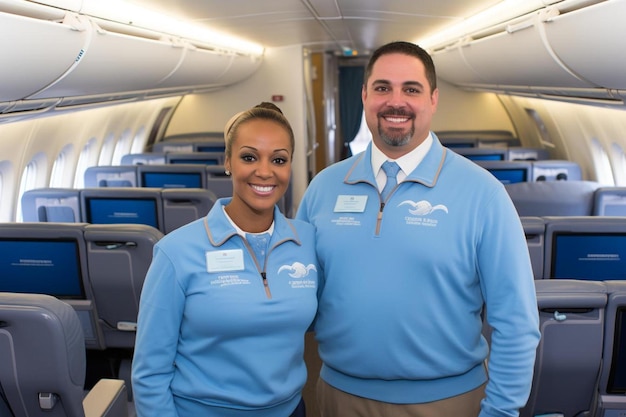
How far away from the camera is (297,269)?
2.04 meters

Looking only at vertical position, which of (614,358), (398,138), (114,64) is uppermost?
(114,64)

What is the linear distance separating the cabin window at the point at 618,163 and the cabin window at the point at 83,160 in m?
6.63

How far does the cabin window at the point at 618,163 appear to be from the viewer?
23.8 feet

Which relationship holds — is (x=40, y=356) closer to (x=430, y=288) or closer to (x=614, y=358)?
(x=430, y=288)

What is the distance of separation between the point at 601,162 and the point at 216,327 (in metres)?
7.42

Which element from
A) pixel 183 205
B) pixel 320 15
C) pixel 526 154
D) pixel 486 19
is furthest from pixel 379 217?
pixel 526 154

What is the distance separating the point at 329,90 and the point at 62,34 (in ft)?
41.5

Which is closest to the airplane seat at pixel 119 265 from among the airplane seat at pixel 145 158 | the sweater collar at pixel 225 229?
the sweater collar at pixel 225 229

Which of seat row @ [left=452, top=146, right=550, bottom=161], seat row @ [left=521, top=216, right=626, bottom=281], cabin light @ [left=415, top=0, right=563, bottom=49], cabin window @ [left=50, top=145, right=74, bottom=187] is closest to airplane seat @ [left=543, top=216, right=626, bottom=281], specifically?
seat row @ [left=521, top=216, right=626, bottom=281]

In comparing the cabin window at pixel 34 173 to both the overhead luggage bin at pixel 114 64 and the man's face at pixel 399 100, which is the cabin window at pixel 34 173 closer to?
the overhead luggage bin at pixel 114 64

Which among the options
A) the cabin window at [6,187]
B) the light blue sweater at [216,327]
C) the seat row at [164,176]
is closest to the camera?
the light blue sweater at [216,327]

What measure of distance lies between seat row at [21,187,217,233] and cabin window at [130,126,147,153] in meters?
5.87

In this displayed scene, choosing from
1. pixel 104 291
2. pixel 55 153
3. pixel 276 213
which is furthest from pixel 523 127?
pixel 276 213

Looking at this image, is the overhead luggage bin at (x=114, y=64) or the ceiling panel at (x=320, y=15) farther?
the ceiling panel at (x=320, y=15)
